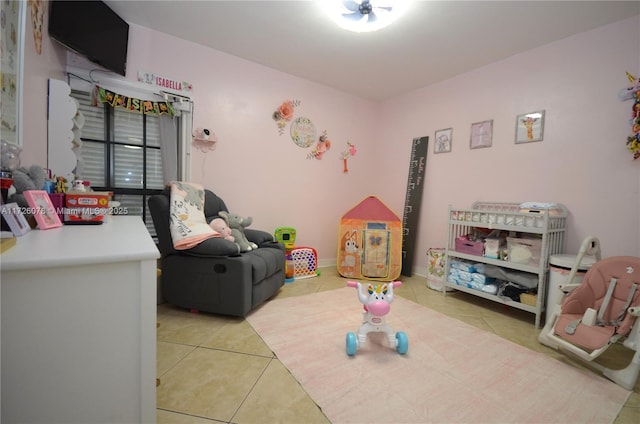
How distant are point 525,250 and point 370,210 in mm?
1608

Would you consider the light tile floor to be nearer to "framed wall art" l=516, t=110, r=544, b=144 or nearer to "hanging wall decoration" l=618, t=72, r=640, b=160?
"hanging wall decoration" l=618, t=72, r=640, b=160

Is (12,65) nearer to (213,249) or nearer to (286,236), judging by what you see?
(213,249)

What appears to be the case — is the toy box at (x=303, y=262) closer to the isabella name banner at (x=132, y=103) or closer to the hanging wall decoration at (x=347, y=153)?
the hanging wall decoration at (x=347, y=153)

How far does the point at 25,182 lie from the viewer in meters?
1.23

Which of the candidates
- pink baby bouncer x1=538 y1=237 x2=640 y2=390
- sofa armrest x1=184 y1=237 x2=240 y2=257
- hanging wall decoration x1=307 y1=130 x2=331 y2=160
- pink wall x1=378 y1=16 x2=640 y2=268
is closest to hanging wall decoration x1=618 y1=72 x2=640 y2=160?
pink wall x1=378 y1=16 x2=640 y2=268

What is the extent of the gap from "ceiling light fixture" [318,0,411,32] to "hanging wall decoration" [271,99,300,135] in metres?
1.28

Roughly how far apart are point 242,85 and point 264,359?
2.66 metres

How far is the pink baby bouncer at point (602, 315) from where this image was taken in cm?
144

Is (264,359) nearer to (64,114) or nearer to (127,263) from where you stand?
(127,263)

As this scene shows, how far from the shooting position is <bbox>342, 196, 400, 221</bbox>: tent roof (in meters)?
3.34

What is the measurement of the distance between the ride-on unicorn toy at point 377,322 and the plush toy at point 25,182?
1688mm

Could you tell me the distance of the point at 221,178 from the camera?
2.88 m

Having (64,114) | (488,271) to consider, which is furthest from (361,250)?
(64,114)

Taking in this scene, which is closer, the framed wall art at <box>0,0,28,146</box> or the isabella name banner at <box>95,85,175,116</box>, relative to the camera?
the framed wall art at <box>0,0,28,146</box>
